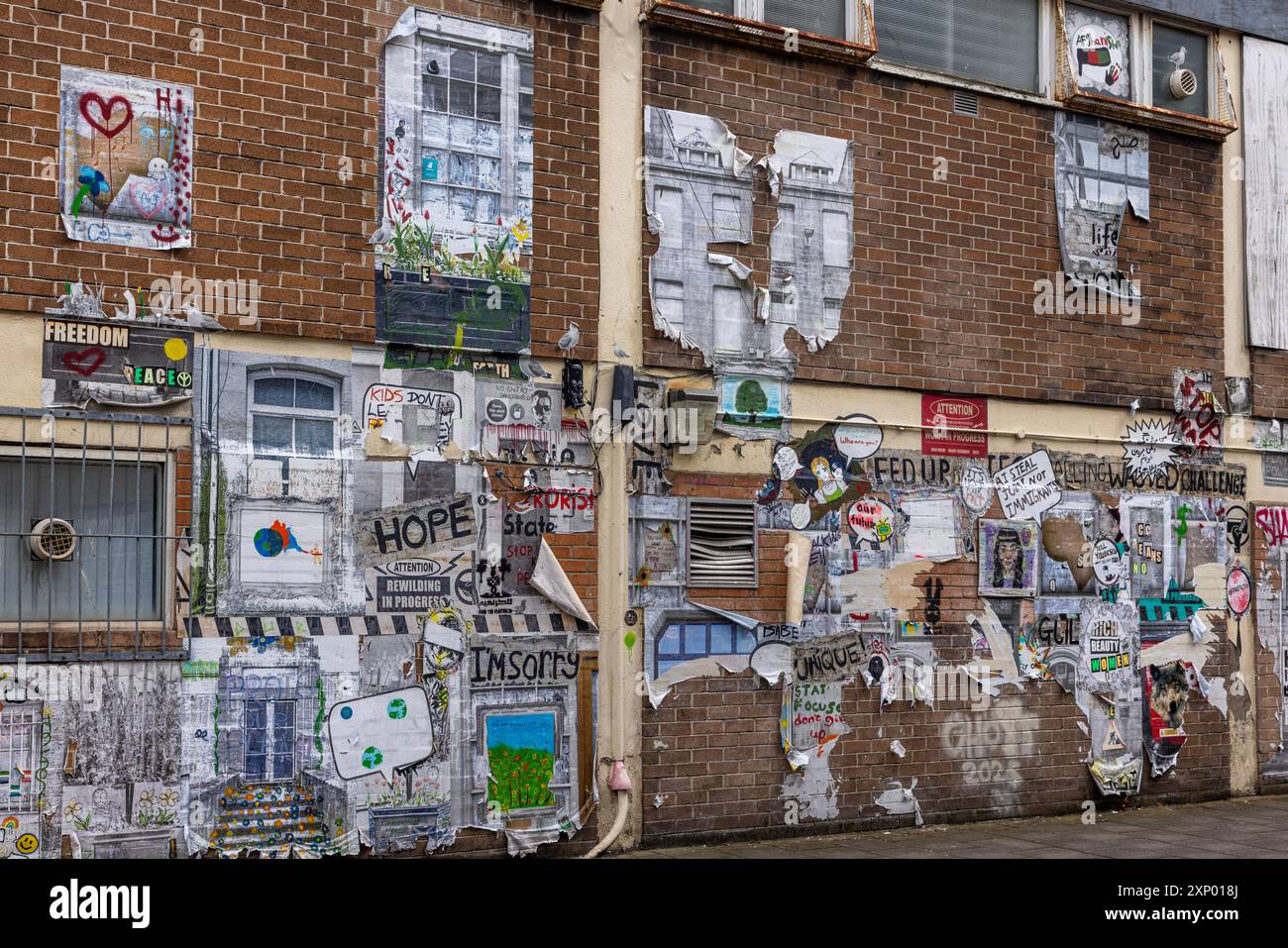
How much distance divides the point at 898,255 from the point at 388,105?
4.04 m

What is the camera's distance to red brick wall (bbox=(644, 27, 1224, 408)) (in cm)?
1026

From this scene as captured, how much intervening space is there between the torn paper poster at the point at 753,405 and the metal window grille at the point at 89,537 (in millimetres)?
3688

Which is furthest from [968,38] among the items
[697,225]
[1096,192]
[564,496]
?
[564,496]

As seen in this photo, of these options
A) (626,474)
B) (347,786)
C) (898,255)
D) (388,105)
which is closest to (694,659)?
(626,474)

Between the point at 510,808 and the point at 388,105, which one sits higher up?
the point at 388,105

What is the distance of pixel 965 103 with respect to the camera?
11148 mm

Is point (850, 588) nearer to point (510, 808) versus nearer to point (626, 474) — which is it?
point (626, 474)

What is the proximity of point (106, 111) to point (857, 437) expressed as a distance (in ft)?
18.1

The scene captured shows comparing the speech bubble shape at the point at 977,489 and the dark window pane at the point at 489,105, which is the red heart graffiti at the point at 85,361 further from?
the speech bubble shape at the point at 977,489

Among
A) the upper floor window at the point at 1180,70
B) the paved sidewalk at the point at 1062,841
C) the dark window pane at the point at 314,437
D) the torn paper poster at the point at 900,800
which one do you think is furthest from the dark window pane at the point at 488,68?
the upper floor window at the point at 1180,70

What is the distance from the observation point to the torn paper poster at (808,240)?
10.3 meters

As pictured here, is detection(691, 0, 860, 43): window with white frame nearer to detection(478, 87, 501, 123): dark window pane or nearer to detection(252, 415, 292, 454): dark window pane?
detection(478, 87, 501, 123): dark window pane

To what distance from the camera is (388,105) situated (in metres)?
8.94

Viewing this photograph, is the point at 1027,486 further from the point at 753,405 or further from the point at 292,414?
the point at 292,414
